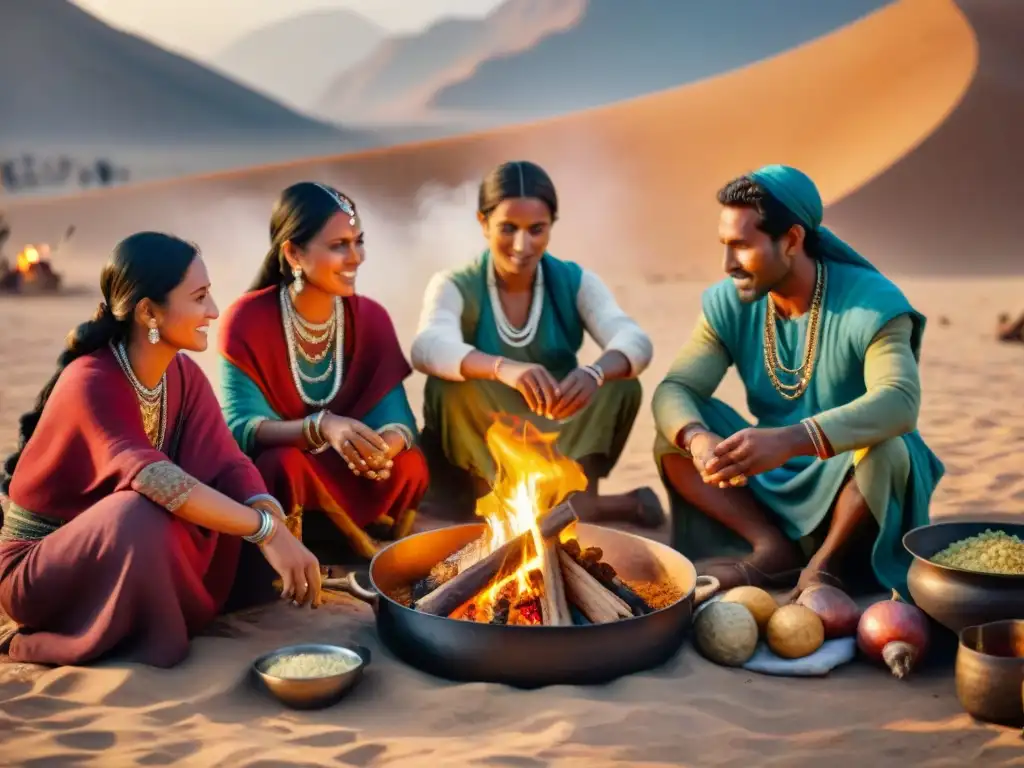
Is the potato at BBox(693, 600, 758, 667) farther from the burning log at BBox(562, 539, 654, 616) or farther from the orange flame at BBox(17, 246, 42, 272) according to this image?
the orange flame at BBox(17, 246, 42, 272)

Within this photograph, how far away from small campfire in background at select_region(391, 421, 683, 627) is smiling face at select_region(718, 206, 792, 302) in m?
1.14

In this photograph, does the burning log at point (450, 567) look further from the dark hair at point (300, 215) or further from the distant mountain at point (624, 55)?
the distant mountain at point (624, 55)

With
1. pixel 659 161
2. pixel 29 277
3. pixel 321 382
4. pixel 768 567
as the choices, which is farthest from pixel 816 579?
pixel 659 161

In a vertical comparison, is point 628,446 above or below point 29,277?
below

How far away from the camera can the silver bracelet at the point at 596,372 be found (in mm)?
4922

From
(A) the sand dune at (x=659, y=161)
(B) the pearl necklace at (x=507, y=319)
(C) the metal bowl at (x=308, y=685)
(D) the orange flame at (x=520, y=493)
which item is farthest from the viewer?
(A) the sand dune at (x=659, y=161)

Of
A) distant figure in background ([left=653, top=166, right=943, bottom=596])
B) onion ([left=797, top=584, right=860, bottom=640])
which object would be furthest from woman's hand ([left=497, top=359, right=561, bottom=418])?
onion ([left=797, top=584, right=860, bottom=640])

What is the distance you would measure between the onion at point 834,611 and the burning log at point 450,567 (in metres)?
1.21

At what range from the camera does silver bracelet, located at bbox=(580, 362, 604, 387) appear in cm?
492

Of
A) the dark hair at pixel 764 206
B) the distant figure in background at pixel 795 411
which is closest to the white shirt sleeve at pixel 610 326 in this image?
the distant figure in background at pixel 795 411

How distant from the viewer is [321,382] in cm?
486

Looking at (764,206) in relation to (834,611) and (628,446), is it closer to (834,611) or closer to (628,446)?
(834,611)

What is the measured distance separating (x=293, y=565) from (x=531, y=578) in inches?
32.3

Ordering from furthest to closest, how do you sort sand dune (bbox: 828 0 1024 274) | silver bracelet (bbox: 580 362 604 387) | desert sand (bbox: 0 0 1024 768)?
1. sand dune (bbox: 828 0 1024 274)
2. silver bracelet (bbox: 580 362 604 387)
3. desert sand (bbox: 0 0 1024 768)
